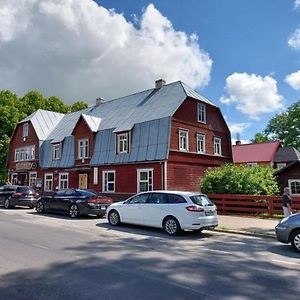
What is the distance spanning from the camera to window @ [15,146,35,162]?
121 feet

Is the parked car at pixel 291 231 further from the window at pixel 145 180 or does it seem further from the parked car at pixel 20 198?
the parked car at pixel 20 198

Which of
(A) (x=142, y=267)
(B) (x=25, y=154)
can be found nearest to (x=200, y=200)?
(A) (x=142, y=267)

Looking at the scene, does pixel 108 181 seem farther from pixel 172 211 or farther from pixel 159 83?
pixel 172 211

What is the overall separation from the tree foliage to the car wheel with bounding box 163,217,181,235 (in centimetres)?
3476

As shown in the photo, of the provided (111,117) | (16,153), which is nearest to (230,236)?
(111,117)

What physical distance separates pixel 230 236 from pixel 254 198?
6185 millimetres

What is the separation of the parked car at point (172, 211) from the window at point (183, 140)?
516 inches

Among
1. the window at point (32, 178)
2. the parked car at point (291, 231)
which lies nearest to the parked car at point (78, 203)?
the parked car at point (291, 231)

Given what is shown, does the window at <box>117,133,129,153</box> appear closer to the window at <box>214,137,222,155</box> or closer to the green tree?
the window at <box>214,137,222,155</box>

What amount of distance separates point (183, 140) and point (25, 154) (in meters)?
19.8

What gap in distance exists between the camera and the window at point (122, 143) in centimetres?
2726

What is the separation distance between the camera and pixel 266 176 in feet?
72.3

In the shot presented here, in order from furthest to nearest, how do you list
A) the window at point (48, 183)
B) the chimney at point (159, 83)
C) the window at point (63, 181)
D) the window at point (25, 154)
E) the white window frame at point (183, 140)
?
1. the window at point (25, 154)
2. the window at point (48, 183)
3. the window at point (63, 181)
4. the chimney at point (159, 83)
5. the white window frame at point (183, 140)

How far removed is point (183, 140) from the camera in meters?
26.7
